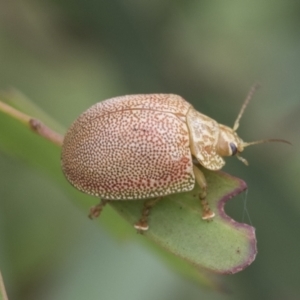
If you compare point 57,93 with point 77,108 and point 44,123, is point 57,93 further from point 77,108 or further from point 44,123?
point 44,123

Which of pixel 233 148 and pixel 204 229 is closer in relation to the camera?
pixel 204 229

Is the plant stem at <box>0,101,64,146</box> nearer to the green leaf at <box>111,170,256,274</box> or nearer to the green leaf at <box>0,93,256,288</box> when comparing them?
the green leaf at <box>0,93,256,288</box>

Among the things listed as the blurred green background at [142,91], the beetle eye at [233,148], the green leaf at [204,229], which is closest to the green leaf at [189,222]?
the green leaf at [204,229]

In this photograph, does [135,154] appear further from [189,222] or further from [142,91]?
[142,91]

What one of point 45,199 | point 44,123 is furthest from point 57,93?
point 44,123

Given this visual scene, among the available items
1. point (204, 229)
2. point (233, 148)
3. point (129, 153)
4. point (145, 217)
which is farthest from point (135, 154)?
point (233, 148)

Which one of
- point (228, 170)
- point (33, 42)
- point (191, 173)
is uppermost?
point (191, 173)
